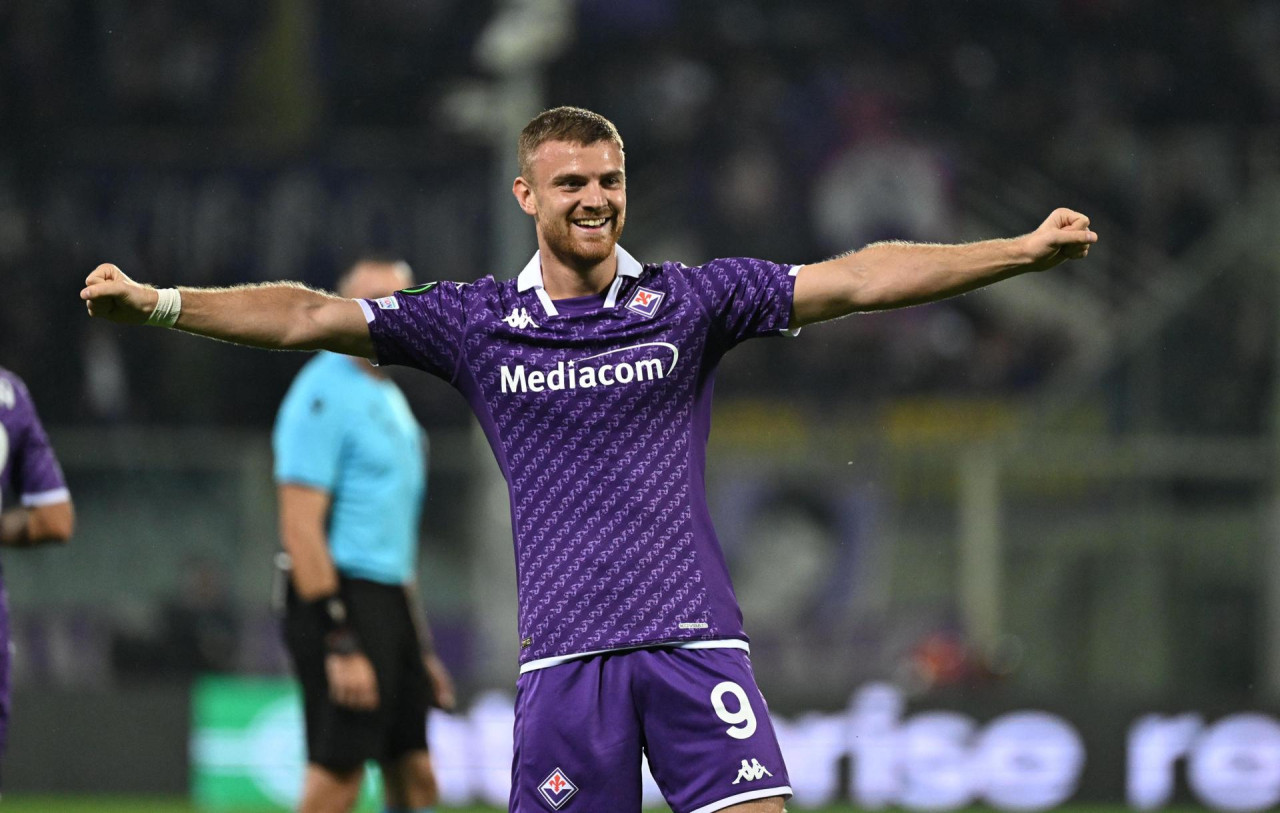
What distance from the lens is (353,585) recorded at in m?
6.26

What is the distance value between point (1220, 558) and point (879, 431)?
7.46ft

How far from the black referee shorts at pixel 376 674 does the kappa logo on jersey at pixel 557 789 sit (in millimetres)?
2231

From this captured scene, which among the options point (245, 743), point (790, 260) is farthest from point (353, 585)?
point (790, 260)

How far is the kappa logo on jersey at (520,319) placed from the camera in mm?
4137

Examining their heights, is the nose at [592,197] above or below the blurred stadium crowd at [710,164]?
below

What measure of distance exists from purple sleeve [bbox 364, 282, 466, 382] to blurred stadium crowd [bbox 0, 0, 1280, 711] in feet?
27.6

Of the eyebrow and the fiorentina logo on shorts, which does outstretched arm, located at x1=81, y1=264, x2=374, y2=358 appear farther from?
the fiorentina logo on shorts

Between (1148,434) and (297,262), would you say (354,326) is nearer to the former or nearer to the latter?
(1148,434)

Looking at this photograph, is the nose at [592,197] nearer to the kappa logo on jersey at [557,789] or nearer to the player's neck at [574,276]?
the player's neck at [574,276]

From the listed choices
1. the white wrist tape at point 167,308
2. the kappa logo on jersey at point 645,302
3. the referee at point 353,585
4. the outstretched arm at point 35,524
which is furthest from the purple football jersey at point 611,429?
the referee at point 353,585

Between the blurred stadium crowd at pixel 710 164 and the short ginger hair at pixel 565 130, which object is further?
the blurred stadium crowd at pixel 710 164

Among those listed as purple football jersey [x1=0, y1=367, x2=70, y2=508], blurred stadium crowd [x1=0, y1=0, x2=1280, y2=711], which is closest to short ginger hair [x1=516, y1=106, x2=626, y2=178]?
purple football jersey [x1=0, y1=367, x2=70, y2=508]

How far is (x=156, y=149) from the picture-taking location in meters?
16.5

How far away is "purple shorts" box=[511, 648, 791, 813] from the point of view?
394 cm
